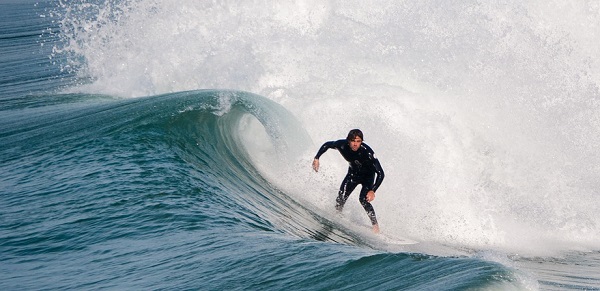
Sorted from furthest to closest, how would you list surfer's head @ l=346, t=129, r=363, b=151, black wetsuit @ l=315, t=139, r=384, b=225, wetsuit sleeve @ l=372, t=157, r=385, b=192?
black wetsuit @ l=315, t=139, r=384, b=225, wetsuit sleeve @ l=372, t=157, r=385, b=192, surfer's head @ l=346, t=129, r=363, b=151

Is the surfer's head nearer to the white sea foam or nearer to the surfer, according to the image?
the surfer

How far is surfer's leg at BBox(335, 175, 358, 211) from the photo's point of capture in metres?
10.8

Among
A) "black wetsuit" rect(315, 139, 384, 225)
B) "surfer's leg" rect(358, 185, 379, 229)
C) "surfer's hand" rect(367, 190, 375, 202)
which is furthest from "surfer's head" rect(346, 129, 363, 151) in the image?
"surfer's leg" rect(358, 185, 379, 229)

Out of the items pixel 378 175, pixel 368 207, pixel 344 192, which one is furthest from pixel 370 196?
pixel 344 192

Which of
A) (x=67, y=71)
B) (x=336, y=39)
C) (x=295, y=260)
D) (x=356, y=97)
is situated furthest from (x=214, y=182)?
(x=67, y=71)

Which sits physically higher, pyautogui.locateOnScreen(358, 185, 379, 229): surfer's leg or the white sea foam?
the white sea foam

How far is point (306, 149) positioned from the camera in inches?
530

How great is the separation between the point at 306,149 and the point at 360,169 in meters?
2.95

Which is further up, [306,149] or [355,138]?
[306,149]

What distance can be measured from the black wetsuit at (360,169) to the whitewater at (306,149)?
1.14ft

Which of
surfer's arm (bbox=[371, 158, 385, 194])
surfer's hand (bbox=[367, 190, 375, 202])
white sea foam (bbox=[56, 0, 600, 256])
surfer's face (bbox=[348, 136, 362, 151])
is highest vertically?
white sea foam (bbox=[56, 0, 600, 256])

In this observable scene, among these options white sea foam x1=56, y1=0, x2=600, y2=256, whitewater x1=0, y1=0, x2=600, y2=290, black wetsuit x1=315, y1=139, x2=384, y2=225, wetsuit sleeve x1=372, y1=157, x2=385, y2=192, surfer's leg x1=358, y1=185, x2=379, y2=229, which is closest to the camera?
whitewater x1=0, y1=0, x2=600, y2=290

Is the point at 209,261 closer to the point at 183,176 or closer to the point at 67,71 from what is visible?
the point at 183,176

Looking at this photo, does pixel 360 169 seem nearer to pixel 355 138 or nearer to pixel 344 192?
pixel 344 192
